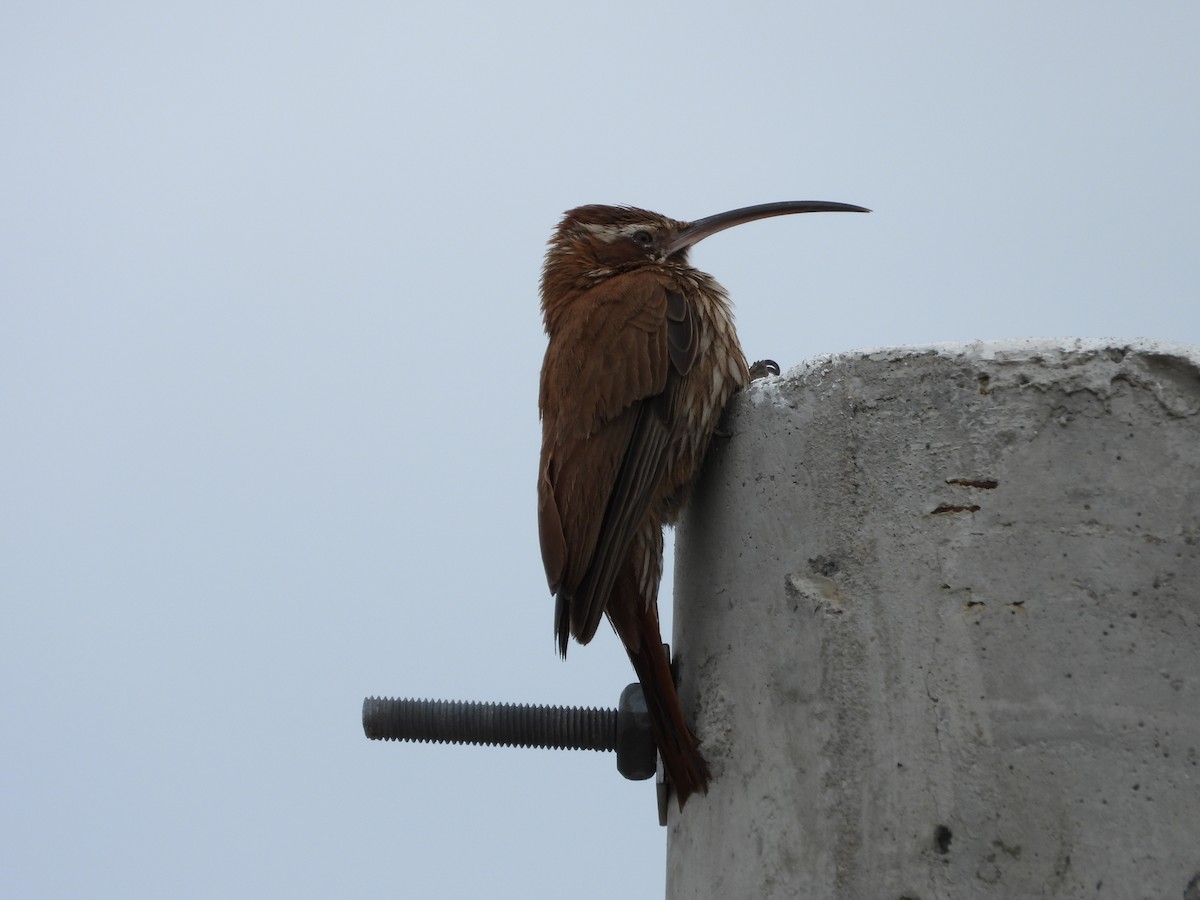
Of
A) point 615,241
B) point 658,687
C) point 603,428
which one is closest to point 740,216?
point 615,241

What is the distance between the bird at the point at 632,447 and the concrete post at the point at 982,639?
1.58 ft

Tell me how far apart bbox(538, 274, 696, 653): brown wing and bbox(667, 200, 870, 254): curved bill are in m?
0.60

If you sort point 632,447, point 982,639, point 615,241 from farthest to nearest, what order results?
1. point 615,241
2. point 632,447
3. point 982,639

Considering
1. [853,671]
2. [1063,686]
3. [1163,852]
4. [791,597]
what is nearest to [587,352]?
[791,597]

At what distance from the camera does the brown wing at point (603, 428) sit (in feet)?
12.2

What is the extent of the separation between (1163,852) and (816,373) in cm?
131

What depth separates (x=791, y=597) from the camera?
318 centimetres

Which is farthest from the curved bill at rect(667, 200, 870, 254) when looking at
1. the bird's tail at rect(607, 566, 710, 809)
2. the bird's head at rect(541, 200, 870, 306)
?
the bird's tail at rect(607, 566, 710, 809)

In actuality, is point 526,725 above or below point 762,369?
below

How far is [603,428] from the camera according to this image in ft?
12.9

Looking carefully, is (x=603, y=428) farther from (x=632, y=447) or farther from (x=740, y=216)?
(x=740, y=216)

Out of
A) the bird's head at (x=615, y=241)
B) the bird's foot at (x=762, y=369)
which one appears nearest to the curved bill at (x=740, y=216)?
the bird's head at (x=615, y=241)

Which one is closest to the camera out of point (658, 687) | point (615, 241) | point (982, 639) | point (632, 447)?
point (982, 639)

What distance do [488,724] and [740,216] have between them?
216 cm
